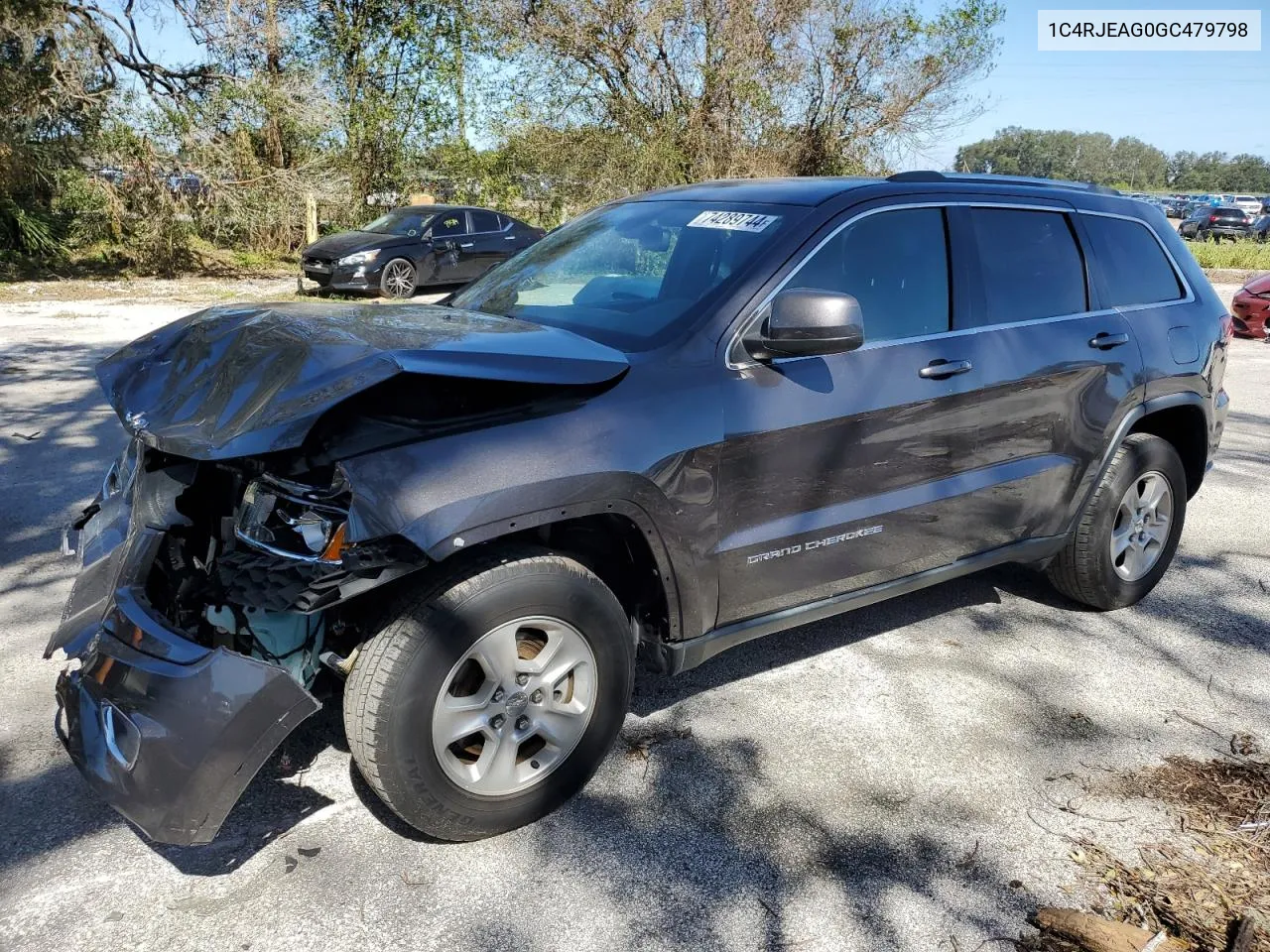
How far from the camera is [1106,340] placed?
13.8 ft

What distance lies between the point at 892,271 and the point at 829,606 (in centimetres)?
123

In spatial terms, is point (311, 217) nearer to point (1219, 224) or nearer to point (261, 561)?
point (261, 561)

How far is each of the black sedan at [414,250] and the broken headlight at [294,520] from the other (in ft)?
41.0

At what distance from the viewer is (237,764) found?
8.03ft

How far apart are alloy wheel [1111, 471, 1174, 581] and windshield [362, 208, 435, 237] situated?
13542 millimetres

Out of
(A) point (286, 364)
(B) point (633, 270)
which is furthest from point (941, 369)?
(A) point (286, 364)

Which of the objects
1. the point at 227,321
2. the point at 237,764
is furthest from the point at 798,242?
the point at 237,764

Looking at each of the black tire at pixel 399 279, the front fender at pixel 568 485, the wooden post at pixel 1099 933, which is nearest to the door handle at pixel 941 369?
the front fender at pixel 568 485

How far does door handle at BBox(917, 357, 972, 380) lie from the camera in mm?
3586

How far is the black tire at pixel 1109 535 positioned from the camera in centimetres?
437

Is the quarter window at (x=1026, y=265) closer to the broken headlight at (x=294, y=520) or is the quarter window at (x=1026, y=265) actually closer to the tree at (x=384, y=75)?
the broken headlight at (x=294, y=520)

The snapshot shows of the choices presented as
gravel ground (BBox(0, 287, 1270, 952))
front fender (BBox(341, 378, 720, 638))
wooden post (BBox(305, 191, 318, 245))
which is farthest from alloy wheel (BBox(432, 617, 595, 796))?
wooden post (BBox(305, 191, 318, 245))

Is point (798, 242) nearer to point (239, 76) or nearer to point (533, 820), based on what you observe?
point (533, 820)

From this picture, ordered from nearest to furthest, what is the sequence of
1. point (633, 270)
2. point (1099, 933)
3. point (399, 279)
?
point (1099, 933)
point (633, 270)
point (399, 279)
